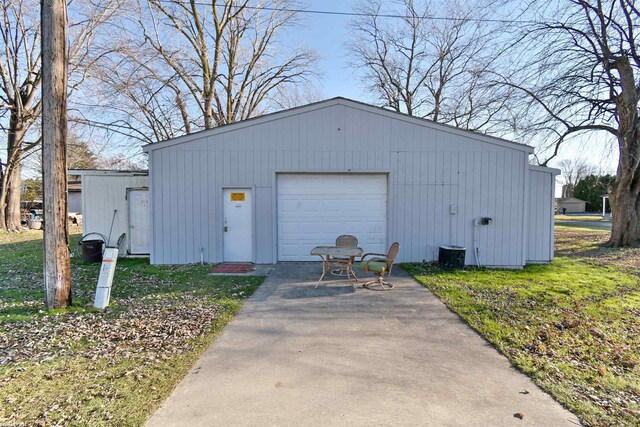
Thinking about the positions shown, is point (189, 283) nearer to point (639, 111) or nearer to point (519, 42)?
point (519, 42)

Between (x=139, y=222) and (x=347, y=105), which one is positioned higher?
(x=347, y=105)

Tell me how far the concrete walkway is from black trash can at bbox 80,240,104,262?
6.07 m

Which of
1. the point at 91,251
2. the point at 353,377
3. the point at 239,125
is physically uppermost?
the point at 239,125

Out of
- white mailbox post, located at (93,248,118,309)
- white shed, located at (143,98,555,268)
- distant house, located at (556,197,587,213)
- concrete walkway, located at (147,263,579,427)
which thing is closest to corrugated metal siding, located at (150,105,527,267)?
white shed, located at (143,98,555,268)

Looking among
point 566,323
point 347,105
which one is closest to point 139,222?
point 347,105

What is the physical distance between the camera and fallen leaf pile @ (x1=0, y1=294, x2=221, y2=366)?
131 inches

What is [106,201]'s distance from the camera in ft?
29.5

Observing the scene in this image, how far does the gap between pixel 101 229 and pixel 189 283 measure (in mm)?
4686

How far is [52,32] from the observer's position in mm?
4328

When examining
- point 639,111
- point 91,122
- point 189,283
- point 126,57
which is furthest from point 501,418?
point 91,122

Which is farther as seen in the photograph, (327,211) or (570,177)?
(570,177)

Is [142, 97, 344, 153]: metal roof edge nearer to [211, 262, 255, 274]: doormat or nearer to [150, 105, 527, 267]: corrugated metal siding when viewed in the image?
[150, 105, 527, 267]: corrugated metal siding

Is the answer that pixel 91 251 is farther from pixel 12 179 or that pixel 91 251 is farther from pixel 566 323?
pixel 12 179

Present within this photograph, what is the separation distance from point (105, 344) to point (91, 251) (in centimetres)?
611
